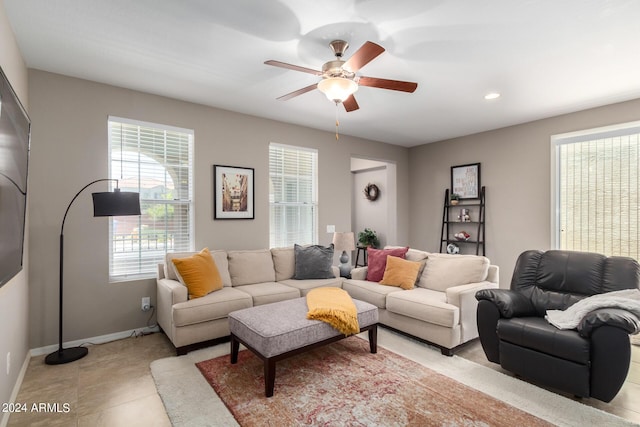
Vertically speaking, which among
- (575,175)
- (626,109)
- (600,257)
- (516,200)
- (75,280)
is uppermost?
(626,109)

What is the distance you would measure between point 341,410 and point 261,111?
11.8ft

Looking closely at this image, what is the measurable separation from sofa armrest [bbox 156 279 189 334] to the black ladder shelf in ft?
14.7

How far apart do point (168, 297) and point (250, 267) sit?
3.52 feet

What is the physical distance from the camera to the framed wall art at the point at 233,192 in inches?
164

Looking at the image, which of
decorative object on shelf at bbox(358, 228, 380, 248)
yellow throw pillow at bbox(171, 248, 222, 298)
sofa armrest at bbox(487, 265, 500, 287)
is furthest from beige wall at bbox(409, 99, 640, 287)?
yellow throw pillow at bbox(171, 248, 222, 298)

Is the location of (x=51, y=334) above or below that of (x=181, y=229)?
below

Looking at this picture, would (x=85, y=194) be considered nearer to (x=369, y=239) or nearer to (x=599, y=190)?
(x=369, y=239)

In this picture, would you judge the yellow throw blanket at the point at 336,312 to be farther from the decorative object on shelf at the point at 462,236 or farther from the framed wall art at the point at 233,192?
the decorative object on shelf at the point at 462,236

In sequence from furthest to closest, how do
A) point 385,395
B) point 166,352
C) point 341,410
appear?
point 166,352 → point 385,395 → point 341,410

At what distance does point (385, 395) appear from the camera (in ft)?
7.63

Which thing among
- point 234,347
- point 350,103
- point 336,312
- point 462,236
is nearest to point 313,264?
point 336,312

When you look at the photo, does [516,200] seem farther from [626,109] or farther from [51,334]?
[51,334]

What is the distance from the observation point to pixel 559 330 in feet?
7.63

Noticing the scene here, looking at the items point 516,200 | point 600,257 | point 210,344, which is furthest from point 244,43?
point 516,200
